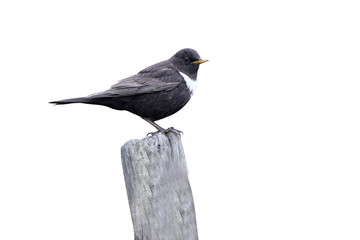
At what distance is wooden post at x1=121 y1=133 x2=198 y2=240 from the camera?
5.33m

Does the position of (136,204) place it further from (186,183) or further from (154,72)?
(154,72)

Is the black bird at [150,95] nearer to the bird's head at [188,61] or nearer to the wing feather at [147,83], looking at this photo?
the wing feather at [147,83]

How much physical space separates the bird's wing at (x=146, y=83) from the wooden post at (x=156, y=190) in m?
0.64

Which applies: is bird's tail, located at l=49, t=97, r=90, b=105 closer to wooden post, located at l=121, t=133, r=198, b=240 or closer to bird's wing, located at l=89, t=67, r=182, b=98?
bird's wing, located at l=89, t=67, r=182, b=98

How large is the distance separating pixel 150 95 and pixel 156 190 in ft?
3.89

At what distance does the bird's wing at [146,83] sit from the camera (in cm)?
573

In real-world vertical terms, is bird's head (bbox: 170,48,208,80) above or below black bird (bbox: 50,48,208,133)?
above

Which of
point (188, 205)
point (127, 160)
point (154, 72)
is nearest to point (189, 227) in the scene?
point (188, 205)

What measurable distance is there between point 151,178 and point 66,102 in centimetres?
138

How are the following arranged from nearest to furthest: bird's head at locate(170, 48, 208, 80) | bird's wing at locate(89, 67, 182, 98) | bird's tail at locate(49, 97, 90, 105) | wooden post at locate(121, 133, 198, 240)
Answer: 1. wooden post at locate(121, 133, 198, 240)
2. bird's tail at locate(49, 97, 90, 105)
3. bird's wing at locate(89, 67, 182, 98)
4. bird's head at locate(170, 48, 208, 80)

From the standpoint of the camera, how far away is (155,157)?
5348mm

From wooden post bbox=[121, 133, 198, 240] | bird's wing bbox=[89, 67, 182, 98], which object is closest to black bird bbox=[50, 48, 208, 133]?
bird's wing bbox=[89, 67, 182, 98]

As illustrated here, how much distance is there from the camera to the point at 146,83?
5.84 metres

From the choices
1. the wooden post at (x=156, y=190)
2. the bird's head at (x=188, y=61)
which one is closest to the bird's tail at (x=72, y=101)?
the wooden post at (x=156, y=190)
